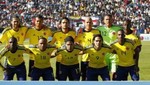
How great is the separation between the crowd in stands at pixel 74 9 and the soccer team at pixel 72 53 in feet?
98.8

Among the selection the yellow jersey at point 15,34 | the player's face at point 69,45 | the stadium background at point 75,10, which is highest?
the yellow jersey at point 15,34

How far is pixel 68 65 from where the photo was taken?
34.2 feet

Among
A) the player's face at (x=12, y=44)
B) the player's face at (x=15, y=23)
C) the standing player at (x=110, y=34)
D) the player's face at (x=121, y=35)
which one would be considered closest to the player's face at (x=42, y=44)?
the player's face at (x=12, y=44)

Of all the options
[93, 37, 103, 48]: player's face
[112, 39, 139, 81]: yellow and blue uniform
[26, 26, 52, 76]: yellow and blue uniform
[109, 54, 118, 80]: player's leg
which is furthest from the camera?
[109, 54, 118, 80]: player's leg

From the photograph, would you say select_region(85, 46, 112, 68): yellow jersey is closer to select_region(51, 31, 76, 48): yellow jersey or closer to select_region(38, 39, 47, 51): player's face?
select_region(51, 31, 76, 48): yellow jersey

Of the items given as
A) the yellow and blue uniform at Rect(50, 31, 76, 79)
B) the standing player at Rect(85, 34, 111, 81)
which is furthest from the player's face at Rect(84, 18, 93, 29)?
the standing player at Rect(85, 34, 111, 81)

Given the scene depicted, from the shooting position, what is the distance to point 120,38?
10.3 m

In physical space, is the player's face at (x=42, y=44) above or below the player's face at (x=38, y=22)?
below

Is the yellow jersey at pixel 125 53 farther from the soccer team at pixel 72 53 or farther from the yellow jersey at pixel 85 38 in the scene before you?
the yellow jersey at pixel 85 38

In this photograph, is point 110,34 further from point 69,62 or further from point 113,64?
point 69,62

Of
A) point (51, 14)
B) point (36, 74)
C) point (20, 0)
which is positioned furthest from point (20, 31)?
point (20, 0)

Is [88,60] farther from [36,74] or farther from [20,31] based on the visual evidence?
[20,31]

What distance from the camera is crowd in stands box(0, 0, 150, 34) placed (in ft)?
139

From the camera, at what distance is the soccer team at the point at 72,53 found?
33.4 ft
